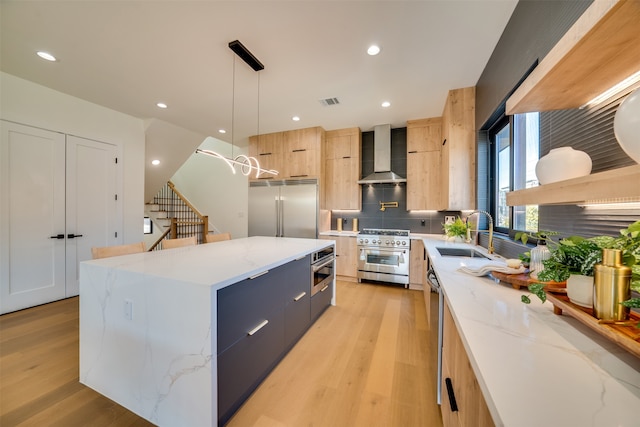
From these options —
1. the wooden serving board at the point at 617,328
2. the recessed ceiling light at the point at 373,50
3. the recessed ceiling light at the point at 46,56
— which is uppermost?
the recessed ceiling light at the point at 46,56

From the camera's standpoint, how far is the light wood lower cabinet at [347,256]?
4.08 meters

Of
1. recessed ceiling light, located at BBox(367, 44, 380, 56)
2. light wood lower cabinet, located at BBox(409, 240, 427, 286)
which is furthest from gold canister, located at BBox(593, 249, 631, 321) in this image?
light wood lower cabinet, located at BBox(409, 240, 427, 286)

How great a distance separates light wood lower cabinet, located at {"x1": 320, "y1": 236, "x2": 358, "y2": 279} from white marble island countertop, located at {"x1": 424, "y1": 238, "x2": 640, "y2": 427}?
312 cm

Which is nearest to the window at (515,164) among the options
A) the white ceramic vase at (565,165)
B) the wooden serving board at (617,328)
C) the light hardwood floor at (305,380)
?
the white ceramic vase at (565,165)

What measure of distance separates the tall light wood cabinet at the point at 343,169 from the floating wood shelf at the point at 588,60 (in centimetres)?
330

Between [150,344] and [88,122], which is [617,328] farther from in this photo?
[88,122]

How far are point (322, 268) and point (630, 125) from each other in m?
2.39

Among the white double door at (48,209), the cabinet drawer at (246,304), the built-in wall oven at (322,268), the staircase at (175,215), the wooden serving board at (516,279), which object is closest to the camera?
the wooden serving board at (516,279)

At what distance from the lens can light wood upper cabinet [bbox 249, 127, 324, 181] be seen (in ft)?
13.9

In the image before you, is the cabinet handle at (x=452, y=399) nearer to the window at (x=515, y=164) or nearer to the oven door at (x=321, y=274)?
the window at (x=515, y=164)

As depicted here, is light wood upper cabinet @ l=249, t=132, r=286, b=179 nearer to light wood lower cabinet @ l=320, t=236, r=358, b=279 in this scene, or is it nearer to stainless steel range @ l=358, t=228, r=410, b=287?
light wood lower cabinet @ l=320, t=236, r=358, b=279

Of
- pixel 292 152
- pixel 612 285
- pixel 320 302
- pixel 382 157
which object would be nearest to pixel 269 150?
pixel 292 152

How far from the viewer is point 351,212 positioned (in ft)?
15.4

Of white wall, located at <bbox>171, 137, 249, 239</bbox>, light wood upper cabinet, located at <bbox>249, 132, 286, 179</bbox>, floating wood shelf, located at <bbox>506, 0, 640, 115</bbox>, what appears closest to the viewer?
floating wood shelf, located at <bbox>506, 0, 640, 115</bbox>
